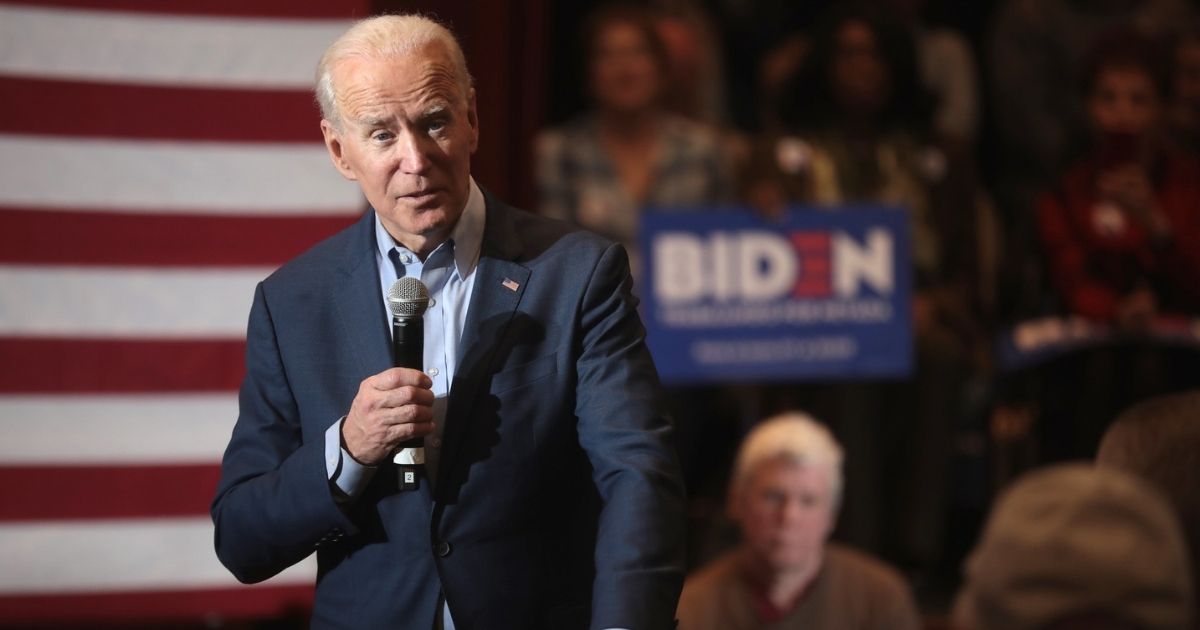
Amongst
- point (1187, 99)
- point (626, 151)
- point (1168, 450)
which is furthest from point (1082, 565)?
point (1187, 99)

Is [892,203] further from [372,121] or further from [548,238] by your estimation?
[372,121]

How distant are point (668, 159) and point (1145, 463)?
3652mm

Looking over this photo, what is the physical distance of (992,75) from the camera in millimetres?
6500

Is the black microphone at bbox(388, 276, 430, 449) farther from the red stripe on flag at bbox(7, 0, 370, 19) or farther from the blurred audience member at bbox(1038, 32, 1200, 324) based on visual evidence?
the blurred audience member at bbox(1038, 32, 1200, 324)

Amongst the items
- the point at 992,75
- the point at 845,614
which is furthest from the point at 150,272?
the point at 992,75

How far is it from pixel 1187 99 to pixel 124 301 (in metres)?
4.15

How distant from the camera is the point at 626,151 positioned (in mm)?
5383

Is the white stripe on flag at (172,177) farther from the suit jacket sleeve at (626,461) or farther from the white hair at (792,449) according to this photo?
the suit jacket sleeve at (626,461)

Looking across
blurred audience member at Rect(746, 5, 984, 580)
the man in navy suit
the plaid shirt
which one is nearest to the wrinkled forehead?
the man in navy suit

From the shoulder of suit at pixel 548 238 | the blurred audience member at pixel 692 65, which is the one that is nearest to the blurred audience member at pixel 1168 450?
the shoulder of suit at pixel 548 238

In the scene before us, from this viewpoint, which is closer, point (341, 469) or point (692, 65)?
point (341, 469)

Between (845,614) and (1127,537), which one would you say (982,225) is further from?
(1127,537)

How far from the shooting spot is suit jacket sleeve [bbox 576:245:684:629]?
2.08 metres

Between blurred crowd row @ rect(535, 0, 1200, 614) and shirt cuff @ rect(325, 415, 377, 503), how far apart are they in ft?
10.3
